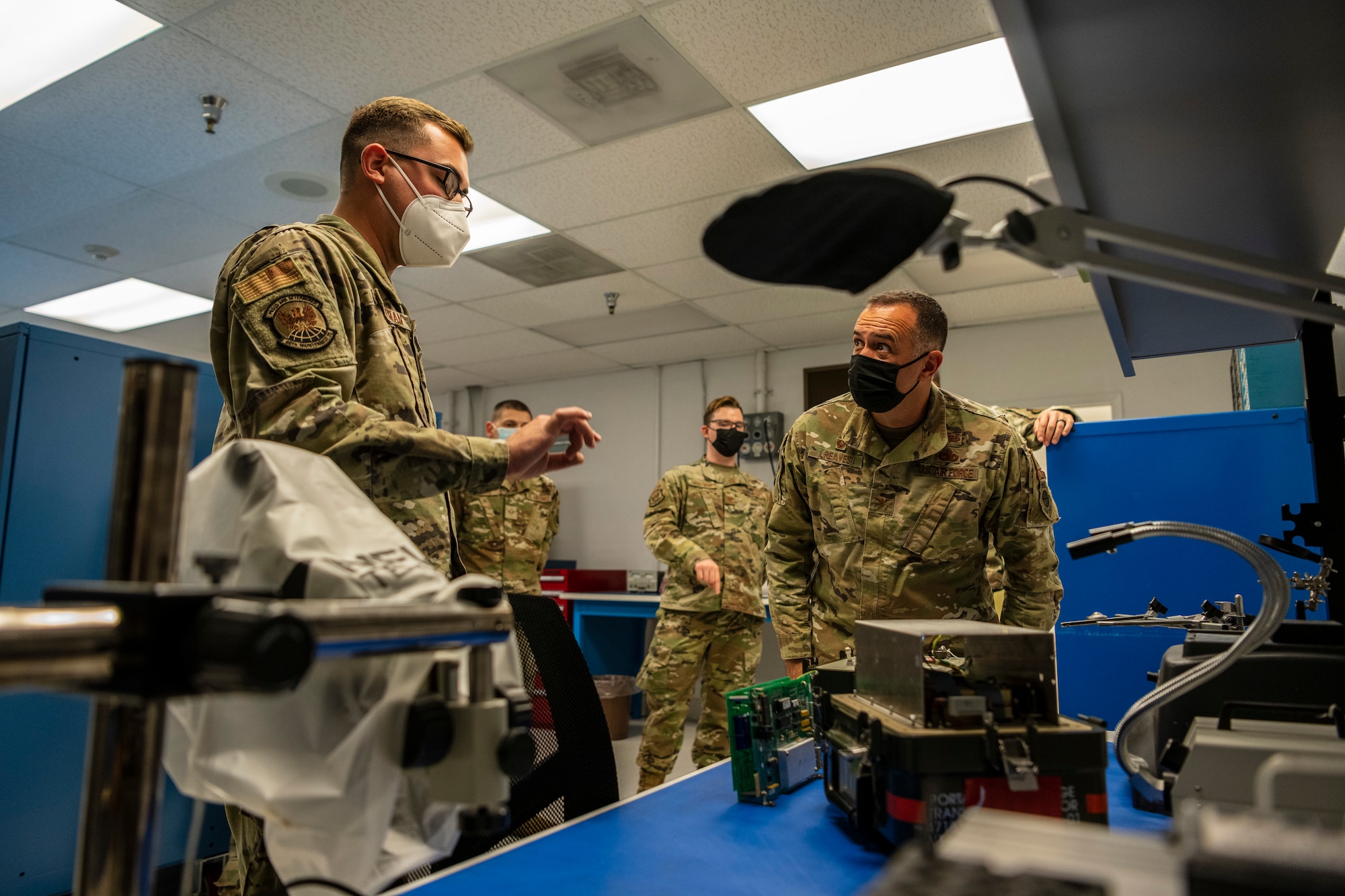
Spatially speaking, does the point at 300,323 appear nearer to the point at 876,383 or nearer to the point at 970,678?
the point at 970,678

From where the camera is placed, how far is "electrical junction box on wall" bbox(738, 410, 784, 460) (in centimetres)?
561

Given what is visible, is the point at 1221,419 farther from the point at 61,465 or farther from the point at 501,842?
the point at 61,465

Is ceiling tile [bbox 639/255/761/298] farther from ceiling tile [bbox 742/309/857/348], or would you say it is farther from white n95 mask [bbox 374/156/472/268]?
white n95 mask [bbox 374/156/472/268]

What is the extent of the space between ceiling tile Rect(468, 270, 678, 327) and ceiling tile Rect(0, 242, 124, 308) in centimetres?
197

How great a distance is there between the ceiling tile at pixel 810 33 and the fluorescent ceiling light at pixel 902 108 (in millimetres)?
92

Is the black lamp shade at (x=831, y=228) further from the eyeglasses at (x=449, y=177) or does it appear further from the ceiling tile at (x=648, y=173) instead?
the ceiling tile at (x=648, y=173)

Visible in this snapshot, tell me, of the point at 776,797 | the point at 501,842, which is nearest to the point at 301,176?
the point at 501,842

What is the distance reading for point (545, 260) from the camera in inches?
160

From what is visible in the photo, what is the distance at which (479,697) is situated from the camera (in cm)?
47

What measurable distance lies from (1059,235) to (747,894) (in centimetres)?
69

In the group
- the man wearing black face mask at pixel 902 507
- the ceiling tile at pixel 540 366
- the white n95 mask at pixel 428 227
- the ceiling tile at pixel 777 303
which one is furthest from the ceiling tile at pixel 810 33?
the ceiling tile at pixel 540 366

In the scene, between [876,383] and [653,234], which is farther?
[653,234]

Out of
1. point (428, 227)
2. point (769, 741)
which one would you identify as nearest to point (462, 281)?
point (428, 227)

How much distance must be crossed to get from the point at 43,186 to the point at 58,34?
3.84 ft
